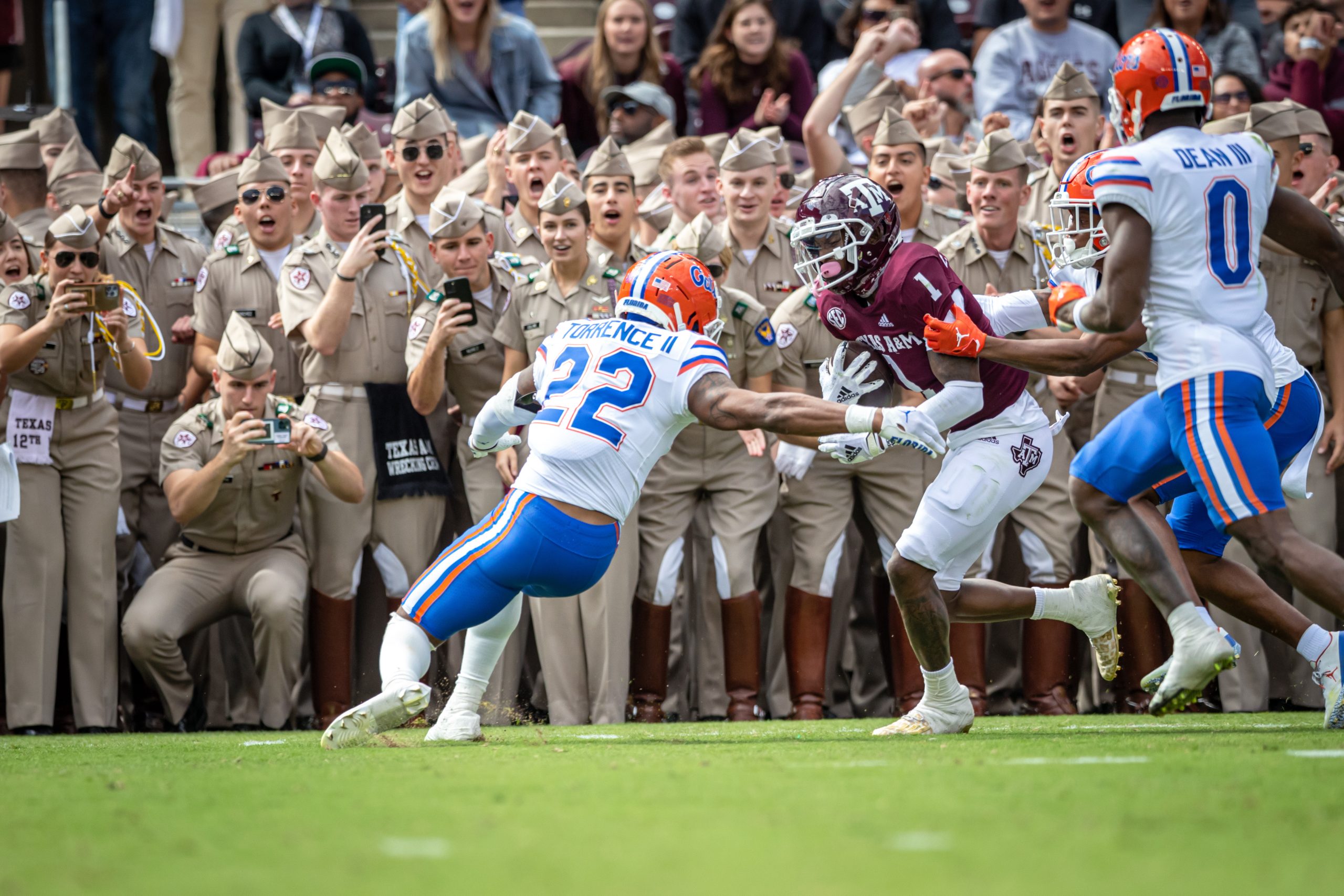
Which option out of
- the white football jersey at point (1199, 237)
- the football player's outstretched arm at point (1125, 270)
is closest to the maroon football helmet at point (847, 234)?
the white football jersey at point (1199, 237)

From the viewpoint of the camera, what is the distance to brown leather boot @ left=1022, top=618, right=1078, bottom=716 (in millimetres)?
8219

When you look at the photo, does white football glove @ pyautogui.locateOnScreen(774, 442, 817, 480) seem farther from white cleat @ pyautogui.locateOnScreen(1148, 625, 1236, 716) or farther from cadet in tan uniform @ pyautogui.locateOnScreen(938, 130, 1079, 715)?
white cleat @ pyautogui.locateOnScreen(1148, 625, 1236, 716)

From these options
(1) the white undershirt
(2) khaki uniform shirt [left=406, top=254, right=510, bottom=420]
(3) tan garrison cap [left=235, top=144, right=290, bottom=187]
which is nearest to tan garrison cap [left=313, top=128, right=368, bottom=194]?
(3) tan garrison cap [left=235, top=144, right=290, bottom=187]

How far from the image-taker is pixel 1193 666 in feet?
17.6

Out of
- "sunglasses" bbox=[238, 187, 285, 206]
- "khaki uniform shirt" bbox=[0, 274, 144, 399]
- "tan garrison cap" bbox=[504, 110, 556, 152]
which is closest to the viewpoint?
"khaki uniform shirt" bbox=[0, 274, 144, 399]

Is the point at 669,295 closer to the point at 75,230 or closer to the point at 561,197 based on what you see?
the point at 561,197

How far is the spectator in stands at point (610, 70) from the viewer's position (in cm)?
1073

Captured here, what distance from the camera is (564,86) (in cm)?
1142

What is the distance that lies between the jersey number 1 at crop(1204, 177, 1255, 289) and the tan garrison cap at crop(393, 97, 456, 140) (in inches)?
201

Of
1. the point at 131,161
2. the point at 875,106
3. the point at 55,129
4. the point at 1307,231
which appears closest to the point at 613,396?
the point at 1307,231

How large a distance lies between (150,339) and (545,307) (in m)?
2.28

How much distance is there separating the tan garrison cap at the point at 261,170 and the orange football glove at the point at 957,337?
4593mm

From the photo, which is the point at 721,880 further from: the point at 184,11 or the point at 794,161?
the point at 184,11

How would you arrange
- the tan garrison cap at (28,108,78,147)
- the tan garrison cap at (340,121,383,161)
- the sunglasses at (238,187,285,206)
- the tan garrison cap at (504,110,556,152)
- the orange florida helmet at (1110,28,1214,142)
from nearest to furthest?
1. the orange florida helmet at (1110,28,1214,142)
2. the sunglasses at (238,187,285,206)
3. the tan garrison cap at (504,110,556,152)
4. the tan garrison cap at (340,121,383,161)
5. the tan garrison cap at (28,108,78,147)
